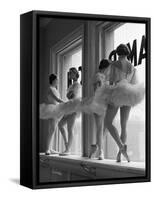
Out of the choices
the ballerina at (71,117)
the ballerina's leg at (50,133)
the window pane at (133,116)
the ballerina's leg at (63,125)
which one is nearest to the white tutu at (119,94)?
the window pane at (133,116)

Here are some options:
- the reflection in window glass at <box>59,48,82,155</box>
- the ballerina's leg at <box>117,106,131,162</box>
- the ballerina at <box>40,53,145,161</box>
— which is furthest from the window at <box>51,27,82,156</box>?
the ballerina's leg at <box>117,106,131,162</box>

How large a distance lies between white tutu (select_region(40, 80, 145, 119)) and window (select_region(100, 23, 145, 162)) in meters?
0.11

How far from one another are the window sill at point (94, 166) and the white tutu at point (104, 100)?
1.43 ft

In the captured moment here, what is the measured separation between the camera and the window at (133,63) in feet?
21.8

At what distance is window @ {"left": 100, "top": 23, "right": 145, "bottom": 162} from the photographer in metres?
6.66

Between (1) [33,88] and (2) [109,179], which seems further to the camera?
(2) [109,179]

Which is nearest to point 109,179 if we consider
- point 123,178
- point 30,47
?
point 123,178

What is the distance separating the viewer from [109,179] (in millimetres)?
6621

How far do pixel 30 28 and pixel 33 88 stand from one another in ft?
→ 1.87

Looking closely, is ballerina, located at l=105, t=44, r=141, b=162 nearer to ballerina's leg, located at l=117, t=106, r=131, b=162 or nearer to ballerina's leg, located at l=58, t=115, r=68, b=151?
ballerina's leg, located at l=117, t=106, r=131, b=162

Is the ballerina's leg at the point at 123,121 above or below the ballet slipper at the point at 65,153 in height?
above

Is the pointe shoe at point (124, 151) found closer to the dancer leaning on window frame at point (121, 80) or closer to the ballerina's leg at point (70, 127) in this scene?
the dancer leaning on window frame at point (121, 80)

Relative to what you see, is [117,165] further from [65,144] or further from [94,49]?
[94,49]

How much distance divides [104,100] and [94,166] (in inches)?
26.4
